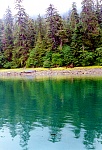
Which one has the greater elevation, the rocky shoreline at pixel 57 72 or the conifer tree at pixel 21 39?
the conifer tree at pixel 21 39

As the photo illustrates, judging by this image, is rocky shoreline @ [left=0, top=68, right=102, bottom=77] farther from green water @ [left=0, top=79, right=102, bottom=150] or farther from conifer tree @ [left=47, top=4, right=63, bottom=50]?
green water @ [left=0, top=79, right=102, bottom=150]

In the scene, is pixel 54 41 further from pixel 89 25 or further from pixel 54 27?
pixel 89 25

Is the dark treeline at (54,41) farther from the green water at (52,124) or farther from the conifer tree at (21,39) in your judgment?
the green water at (52,124)

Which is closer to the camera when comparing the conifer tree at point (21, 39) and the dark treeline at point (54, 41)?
the dark treeline at point (54, 41)

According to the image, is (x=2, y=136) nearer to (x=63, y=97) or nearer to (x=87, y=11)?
(x=63, y=97)

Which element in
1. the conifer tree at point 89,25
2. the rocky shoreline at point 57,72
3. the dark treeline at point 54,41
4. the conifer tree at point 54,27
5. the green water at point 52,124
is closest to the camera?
the green water at point 52,124

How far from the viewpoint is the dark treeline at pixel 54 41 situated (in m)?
60.4

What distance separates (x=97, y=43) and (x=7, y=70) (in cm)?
2013

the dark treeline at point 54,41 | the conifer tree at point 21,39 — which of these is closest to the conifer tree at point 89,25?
the dark treeline at point 54,41

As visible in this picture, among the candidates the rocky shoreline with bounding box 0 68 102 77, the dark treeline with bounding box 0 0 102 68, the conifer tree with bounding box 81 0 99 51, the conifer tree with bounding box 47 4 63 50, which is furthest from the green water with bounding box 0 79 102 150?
the conifer tree with bounding box 47 4 63 50

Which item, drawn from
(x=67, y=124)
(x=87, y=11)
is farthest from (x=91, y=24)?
(x=67, y=124)

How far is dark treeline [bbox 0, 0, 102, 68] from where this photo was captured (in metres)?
60.4

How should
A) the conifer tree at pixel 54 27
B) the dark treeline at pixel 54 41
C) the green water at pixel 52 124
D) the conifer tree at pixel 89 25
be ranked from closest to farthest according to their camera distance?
the green water at pixel 52 124, the dark treeline at pixel 54 41, the conifer tree at pixel 89 25, the conifer tree at pixel 54 27

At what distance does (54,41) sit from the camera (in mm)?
63562
